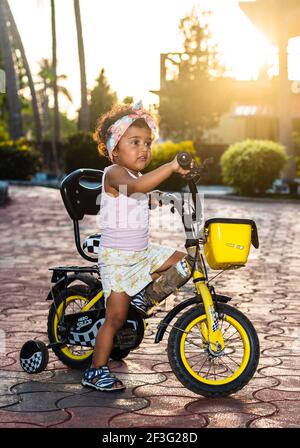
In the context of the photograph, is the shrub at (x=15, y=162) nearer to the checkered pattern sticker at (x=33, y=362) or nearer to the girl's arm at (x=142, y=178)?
the checkered pattern sticker at (x=33, y=362)

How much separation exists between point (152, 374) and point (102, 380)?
51 centimetres

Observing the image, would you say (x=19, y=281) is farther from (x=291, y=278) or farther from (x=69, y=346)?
(x=69, y=346)

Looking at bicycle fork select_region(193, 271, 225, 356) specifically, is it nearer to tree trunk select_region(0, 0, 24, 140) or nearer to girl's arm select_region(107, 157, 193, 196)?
girl's arm select_region(107, 157, 193, 196)

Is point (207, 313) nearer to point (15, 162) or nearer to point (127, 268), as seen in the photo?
point (127, 268)

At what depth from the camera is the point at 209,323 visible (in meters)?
4.66

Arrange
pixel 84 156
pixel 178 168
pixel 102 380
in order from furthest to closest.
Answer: pixel 84 156, pixel 102 380, pixel 178 168

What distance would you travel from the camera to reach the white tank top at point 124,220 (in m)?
4.76

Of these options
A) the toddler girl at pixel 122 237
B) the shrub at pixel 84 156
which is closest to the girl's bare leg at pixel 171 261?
the toddler girl at pixel 122 237

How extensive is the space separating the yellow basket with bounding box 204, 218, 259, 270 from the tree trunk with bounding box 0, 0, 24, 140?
87.4 feet

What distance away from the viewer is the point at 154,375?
5.16 metres

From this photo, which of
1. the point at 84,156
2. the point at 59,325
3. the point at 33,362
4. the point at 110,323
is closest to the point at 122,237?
the point at 110,323

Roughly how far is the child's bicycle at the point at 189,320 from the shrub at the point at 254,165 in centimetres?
2011

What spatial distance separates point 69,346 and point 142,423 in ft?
4.40

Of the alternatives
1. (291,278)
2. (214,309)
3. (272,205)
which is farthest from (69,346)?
(272,205)
